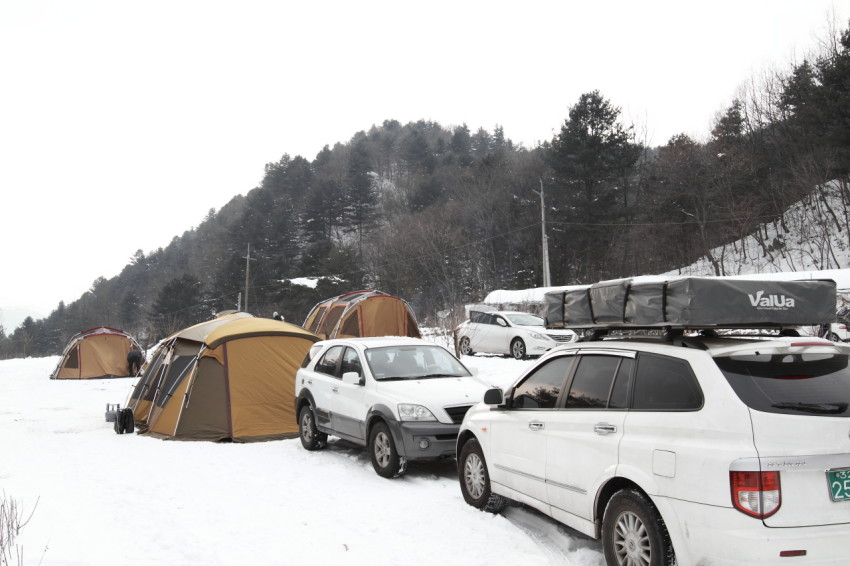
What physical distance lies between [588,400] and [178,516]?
434 centimetres

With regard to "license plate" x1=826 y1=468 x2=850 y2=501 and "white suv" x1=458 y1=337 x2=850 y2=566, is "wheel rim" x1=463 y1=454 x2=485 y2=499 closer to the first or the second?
"white suv" x1=458 y1=337 x2=850 y2=566

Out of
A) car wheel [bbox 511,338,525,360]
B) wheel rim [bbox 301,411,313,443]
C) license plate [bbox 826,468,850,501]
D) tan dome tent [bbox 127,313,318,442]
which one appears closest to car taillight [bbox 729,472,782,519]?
license plate [bbox 826,468,850,501]

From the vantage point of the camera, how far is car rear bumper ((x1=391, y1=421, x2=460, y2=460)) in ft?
24.3

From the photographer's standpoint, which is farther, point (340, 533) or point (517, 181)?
point (517, 181)

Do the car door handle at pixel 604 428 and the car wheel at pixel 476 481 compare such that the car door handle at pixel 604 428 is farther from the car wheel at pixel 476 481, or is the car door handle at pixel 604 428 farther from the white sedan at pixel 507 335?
the white sedan at pixel 507 335

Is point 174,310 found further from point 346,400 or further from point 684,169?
point 346,400

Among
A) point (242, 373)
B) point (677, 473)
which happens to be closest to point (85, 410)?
point (242, 373)

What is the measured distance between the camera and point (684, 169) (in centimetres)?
4172

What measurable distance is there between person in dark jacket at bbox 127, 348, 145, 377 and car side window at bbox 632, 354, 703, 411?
25.4 m

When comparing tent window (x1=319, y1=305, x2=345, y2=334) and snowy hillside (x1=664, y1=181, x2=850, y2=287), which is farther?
snowy hillside (x1=664, y1=181, x2=850, y2=287)

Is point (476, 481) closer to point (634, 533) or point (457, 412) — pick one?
point (457, 412)

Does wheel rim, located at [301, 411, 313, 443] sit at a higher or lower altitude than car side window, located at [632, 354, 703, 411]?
lower

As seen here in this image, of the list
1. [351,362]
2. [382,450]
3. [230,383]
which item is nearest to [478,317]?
[230,383]

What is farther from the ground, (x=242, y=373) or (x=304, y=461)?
(x=242, y=373)
